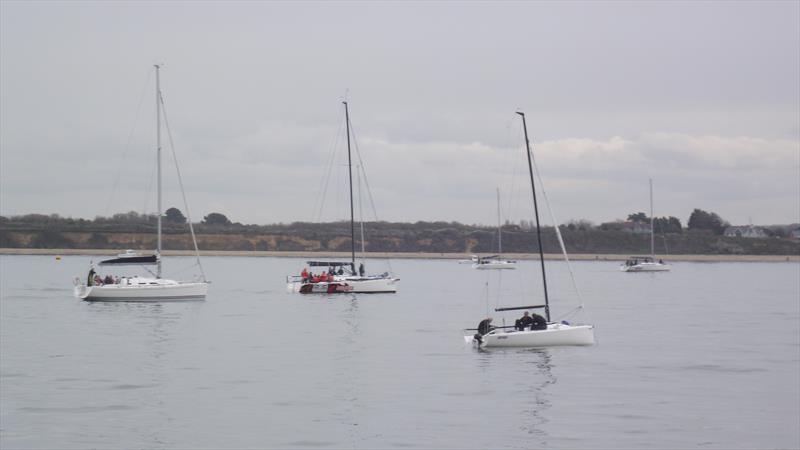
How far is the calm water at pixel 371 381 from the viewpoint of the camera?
29.4m

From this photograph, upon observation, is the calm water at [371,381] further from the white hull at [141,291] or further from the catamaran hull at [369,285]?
the catamaran hull at [369,285]

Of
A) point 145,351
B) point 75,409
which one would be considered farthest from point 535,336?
point 75,409

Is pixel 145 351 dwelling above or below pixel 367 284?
below

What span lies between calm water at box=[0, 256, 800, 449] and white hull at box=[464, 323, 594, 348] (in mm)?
444

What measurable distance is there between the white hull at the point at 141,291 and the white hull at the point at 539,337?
30084 mm

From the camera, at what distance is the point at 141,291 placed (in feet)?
236

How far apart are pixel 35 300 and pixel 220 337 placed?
31.2 m

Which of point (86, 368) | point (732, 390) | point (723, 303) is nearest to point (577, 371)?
point (732, 390)

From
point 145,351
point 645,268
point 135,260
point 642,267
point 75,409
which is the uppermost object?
point 135,260

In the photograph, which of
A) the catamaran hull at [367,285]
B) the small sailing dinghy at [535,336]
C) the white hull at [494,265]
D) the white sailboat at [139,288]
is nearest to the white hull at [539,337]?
the small sailing dinghy at [535,336]

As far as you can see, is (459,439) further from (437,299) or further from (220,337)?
(437,299)

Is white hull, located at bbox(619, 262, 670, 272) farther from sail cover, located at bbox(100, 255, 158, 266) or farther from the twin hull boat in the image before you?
sail cover, located at bbox(100, 255, 158, 266)

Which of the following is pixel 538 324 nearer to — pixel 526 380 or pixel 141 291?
pixel 526 380

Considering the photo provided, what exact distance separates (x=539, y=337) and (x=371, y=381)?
10.6 meters
